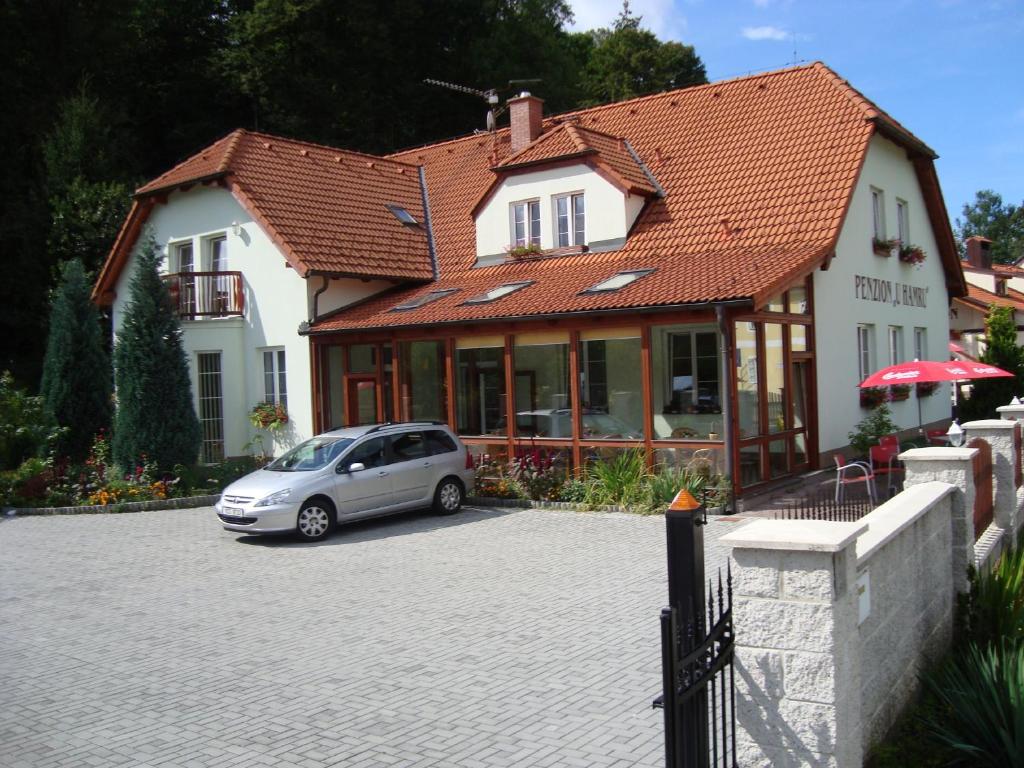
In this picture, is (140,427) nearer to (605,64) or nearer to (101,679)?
(101,679)

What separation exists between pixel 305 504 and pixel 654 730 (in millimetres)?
8475

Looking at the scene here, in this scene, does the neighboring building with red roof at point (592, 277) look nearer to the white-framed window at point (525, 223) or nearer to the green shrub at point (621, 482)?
the white-framed window at point (525, 223)

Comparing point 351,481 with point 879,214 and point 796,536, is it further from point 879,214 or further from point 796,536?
point 879,214

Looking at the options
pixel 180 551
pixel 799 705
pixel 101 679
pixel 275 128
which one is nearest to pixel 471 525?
pixel 180 551

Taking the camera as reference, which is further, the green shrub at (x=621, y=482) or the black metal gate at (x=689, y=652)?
the green shrub at (x=621, y=482)

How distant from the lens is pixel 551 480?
1619 centimetres

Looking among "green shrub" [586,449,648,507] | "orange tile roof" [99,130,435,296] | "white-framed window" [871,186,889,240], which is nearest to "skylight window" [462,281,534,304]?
"orange tile roof" [99,130,435,296]

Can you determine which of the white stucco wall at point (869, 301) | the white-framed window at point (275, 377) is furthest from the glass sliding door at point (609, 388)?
the white-framed window at point (275, 377)

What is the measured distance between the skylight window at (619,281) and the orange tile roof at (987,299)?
2627 cm

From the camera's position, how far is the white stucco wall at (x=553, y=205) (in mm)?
19031

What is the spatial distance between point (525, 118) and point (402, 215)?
4.00 metres

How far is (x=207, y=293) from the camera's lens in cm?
2194

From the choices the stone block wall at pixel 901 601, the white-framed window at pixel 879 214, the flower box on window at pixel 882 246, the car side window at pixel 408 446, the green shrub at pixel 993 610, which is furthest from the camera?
the white-framed window at pixel 879 214

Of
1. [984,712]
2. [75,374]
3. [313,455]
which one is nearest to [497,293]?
[313,455]
